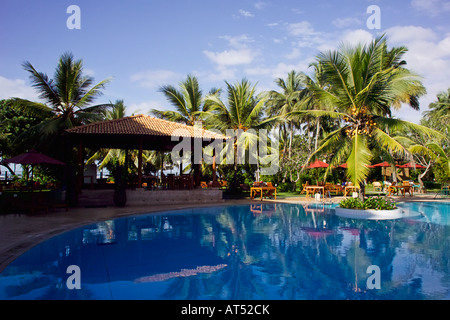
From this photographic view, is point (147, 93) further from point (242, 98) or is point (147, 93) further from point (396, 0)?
point (396, 0)

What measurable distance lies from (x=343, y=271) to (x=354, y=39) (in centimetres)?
901

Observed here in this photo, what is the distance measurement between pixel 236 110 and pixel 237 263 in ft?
49.3

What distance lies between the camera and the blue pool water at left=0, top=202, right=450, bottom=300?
4297 mm

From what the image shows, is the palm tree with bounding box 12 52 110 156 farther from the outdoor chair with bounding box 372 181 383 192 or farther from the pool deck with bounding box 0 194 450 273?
the outdoor chair with bounding box 372 181 383 192

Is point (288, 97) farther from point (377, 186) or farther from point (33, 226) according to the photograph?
point (33, 226)

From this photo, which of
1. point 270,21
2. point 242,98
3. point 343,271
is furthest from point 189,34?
point 343,271

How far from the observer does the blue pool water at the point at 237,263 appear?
4.30 meters

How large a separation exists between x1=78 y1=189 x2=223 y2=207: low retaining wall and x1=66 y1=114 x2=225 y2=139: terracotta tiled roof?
9.64ft

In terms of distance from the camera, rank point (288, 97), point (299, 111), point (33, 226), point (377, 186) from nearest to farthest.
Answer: point (33, 226), point (299, 111), point (377, 186), point (288, 97)

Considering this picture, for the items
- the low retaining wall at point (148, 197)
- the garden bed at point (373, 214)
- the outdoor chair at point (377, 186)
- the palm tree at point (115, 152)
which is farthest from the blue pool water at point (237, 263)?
the palm tree at point (115, 152)

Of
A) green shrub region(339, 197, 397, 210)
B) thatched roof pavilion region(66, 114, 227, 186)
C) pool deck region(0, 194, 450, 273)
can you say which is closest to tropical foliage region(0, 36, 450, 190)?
green shrub region(339, 197, 397, 210)

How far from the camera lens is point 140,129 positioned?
589 inches

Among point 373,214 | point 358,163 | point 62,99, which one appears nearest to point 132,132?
point 62,99

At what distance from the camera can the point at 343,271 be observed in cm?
518
